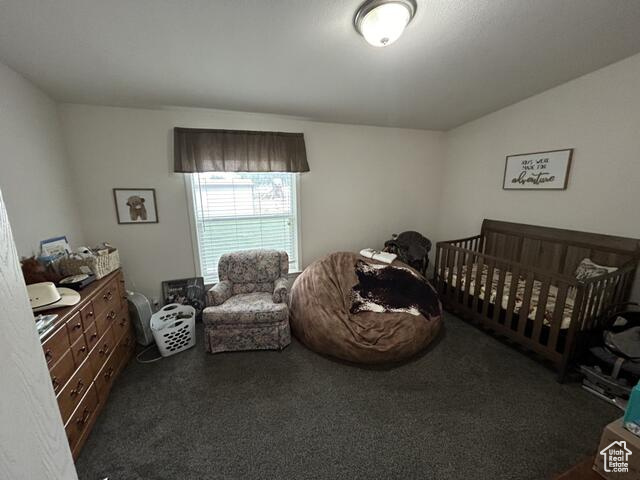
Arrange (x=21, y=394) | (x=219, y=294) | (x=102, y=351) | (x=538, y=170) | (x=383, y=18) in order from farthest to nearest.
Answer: (x=538, y=170) < (x=219, y=294) < (x=102, y=351) < (x=383, y=18) < (x=21, y=394)

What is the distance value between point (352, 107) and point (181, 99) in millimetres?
1653

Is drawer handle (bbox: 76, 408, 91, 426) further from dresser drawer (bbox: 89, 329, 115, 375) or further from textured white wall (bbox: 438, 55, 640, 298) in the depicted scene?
textured white wall (bbox: 438, 55, 640, 298)

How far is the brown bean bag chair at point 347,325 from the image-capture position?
2.07m

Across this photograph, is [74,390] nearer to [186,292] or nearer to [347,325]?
[186,292]

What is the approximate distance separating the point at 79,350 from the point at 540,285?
3.47 meters

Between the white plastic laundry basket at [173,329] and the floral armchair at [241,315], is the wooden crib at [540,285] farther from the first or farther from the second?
the white plastic laundry basket at [173,329]

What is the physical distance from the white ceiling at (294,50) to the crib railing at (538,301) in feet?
5.22

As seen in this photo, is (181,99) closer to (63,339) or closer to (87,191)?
(87,191)

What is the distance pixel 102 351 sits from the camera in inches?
70.7

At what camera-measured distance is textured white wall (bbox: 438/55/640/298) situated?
77.5 inches

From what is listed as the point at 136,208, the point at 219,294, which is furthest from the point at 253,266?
the point at 136,208

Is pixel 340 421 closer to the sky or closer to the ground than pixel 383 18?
closer to the ground

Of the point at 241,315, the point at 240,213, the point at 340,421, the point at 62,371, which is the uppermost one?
the point at 240,213

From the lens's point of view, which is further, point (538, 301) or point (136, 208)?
point (136, 208)
